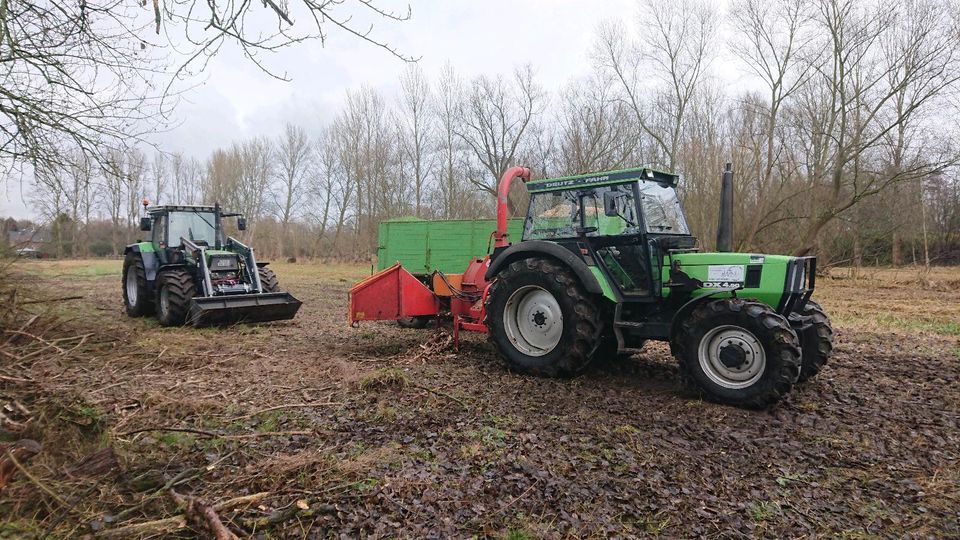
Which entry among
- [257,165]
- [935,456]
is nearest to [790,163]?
[935,456]

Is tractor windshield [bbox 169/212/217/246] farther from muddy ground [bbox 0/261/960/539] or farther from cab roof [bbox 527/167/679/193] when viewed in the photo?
cab roof [bbox 527/167/679/193]

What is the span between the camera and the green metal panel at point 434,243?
1299 cm

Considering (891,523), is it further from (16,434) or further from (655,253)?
(16,434)

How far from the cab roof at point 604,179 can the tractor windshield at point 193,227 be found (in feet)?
22.0

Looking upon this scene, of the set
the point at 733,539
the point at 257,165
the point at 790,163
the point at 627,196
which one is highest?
the point at 257,165

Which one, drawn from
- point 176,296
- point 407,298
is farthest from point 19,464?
point 176,296

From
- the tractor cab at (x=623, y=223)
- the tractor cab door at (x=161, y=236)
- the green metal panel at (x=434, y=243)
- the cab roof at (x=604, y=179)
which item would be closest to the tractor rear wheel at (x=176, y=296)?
the tractor cab door at (x=161, y=236)

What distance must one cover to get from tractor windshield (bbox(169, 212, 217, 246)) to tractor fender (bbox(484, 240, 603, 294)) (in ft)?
20.6

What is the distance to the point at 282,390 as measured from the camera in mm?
5160

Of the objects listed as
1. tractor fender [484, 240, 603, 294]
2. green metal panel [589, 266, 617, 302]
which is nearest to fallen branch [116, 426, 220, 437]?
tractor fender [484, 240, 603, 294]

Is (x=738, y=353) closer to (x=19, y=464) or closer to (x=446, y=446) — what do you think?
(x=446, y=446)

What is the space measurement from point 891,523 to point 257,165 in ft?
141

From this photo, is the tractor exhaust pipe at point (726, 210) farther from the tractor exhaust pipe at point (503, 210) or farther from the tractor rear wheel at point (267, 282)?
the tractor rear wheel at point (267, 282)

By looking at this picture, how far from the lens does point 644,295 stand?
17.5ft
